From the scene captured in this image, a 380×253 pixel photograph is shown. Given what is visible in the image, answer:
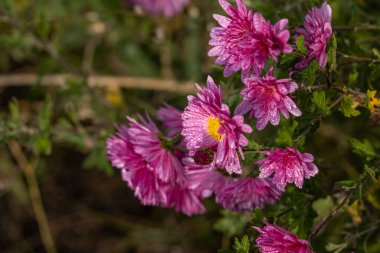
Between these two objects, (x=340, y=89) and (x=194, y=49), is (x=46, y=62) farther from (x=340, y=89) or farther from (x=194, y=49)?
(x=340, y=89)

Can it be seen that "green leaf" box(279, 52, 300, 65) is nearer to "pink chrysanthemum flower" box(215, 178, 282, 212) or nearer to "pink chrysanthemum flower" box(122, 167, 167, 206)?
"pink chrysanthemum flower" box(215, 178, 282, 212)

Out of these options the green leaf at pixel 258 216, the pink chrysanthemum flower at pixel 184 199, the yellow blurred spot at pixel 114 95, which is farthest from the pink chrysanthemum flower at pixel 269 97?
the yellow blurred spot at pixel 114 95

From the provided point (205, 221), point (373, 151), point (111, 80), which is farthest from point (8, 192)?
point (373, 151)

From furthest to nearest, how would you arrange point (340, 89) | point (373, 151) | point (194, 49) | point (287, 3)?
point (194, 49), point (287, 3), point (373, 151), point (340, 89)

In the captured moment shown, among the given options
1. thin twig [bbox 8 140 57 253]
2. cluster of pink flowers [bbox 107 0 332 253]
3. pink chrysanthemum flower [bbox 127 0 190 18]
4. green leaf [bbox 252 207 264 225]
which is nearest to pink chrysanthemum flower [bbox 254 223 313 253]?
cluster of pink flowers [bbox 107 0 332 253]

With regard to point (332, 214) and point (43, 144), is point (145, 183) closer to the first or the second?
point (332, 214)

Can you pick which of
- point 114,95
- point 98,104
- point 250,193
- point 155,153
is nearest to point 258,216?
point 250,193
